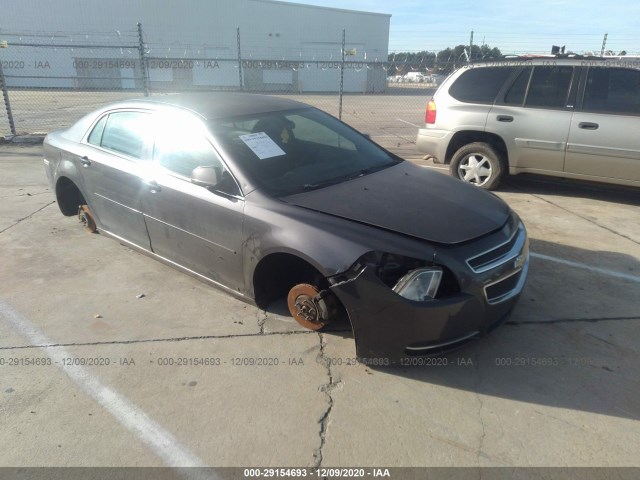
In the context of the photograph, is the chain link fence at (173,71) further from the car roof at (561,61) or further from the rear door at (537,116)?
the rear door at (537,116)

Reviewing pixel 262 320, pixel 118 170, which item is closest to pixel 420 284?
pixel 262 320

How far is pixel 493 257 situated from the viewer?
112 inches

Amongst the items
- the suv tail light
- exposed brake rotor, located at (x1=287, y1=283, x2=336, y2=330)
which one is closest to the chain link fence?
the suv tail light

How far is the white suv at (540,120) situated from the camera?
5.72 meters

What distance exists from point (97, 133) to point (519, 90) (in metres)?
5.31

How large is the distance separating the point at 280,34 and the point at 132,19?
12384mm

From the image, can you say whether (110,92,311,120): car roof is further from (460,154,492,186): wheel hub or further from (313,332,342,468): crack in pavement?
(460,154,492,186): wheel hub

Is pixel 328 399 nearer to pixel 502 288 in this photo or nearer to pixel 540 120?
pixel 502 288

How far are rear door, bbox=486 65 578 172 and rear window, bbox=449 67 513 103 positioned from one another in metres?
0.16

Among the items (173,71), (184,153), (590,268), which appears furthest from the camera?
(173,71)

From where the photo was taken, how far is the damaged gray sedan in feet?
8.77

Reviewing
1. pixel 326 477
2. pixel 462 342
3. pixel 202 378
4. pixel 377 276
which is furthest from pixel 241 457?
pixel 462 342

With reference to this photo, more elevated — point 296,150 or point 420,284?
point 296,150

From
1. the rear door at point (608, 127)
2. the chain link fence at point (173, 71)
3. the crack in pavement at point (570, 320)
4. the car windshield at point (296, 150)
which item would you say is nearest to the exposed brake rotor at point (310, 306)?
Result: the car windshield at point (296, 150)
